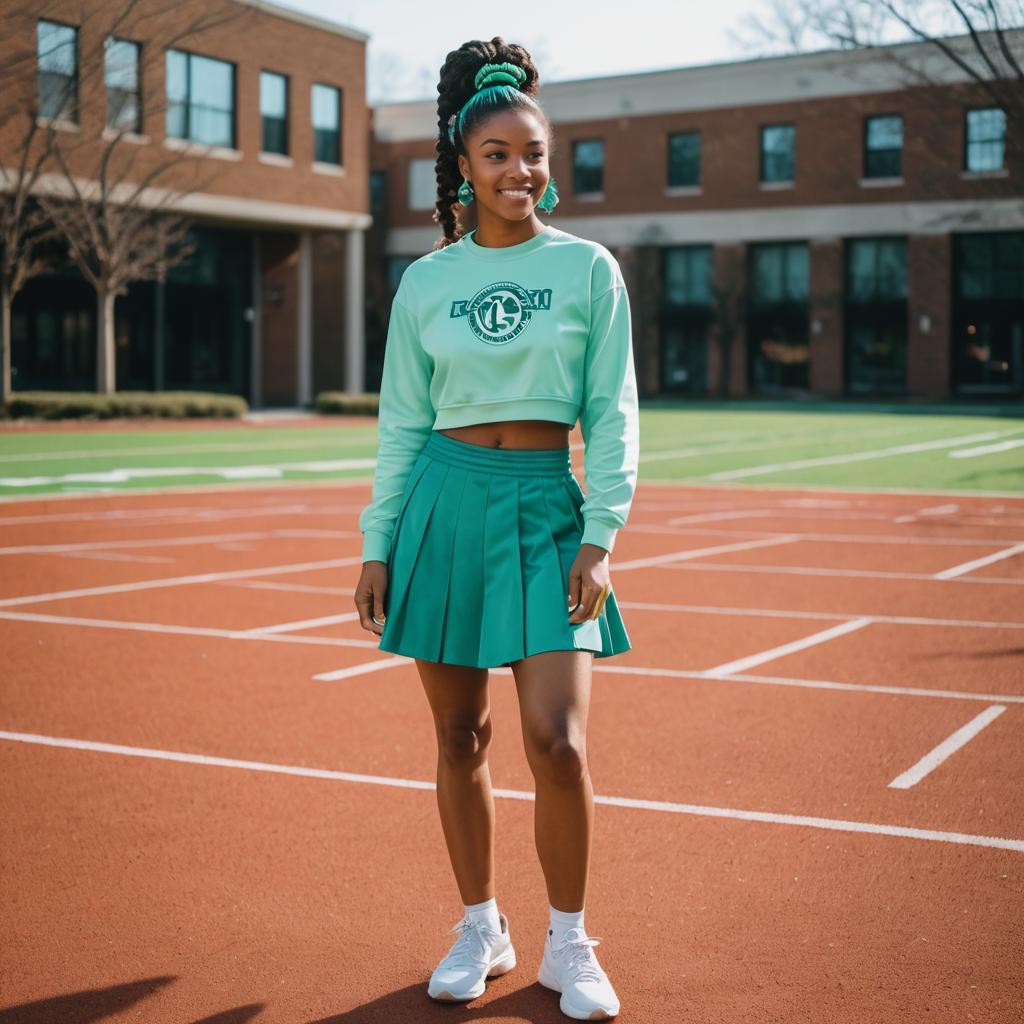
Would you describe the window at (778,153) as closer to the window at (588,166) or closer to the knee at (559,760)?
the window at (588,166)

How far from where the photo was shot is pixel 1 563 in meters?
12.2

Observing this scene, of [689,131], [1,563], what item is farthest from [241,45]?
[1,563]

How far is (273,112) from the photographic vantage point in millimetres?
42188

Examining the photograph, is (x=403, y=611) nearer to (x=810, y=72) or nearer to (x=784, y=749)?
(x=784, y=749)

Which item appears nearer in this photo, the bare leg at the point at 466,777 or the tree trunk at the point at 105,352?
the bare leg at the point at 466,777

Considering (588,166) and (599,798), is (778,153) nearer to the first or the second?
(588,166)

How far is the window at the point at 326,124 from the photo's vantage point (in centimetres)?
4381

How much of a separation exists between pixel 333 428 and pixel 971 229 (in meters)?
26.2

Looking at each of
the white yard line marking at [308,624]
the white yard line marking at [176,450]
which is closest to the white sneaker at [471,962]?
the white yard line marking at [308,624]

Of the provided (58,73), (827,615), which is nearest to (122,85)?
(58,73)

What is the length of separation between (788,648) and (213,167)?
33977 millimetres

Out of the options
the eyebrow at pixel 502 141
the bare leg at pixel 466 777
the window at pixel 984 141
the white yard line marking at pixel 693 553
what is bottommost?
the white yard line marking at pixel 693 553

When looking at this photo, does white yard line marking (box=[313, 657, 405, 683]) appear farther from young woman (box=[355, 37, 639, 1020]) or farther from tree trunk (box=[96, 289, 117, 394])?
tree trunk (box=[96, 289, 117, 394])

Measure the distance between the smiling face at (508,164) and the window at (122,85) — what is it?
3246 cm
